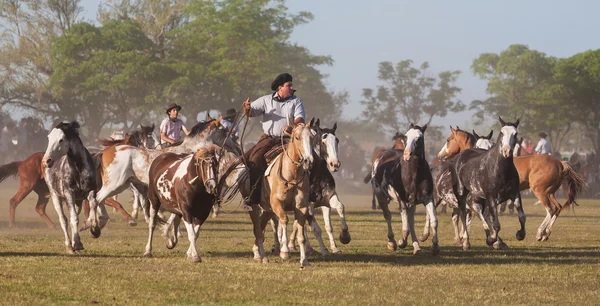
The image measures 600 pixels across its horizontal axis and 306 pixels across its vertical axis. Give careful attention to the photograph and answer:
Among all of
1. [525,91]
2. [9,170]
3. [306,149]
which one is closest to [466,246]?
[306,149]

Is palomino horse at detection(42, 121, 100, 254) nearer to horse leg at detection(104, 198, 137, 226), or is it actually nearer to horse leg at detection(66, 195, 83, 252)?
horse leg at detection(66, 195, 83, 252)

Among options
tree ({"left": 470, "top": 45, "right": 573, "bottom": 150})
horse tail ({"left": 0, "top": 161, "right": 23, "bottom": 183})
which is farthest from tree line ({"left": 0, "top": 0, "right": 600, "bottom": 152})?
horse tail ({"left": 0, "top": 161, "right": 23, "bottom": 183})

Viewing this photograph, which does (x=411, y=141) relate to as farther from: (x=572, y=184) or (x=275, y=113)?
(x=572, y=184)

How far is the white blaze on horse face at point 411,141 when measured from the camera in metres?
17.6

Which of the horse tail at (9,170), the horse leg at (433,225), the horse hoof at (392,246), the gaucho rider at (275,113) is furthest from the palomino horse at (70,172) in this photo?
the horse tail at (9,170)

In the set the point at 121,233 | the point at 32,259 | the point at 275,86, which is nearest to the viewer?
the point at 32,259

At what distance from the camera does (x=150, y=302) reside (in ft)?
37.4

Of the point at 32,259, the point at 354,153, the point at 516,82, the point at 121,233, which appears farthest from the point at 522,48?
the point at 32,259

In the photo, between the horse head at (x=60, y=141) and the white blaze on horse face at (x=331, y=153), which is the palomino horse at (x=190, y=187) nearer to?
the horse head at (x=60, y=141)

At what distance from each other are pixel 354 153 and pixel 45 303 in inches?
2627

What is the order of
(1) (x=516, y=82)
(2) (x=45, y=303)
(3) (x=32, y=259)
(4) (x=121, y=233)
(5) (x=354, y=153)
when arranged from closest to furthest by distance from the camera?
(2) (x=45, y=303) < (3) (x=32, y=259) < (4) (x=121, y=233) < (5) (x=354, y=153) < (1) (x=516, y=82)

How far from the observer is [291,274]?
551 inches

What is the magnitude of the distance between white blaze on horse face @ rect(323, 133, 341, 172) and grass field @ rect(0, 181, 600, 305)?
4.59ft

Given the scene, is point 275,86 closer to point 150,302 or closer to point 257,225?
point 257,225
